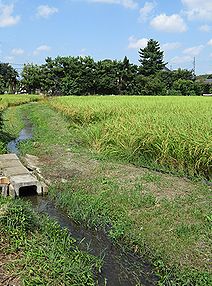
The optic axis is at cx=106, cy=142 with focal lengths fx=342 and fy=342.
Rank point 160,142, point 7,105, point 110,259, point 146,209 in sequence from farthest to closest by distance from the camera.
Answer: point 7,105 < point 160,142 < point 146,209 < point 110,259

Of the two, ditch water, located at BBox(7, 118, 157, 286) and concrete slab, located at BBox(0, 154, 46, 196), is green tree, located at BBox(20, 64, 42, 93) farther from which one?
ditch water, located at BBox(7, 118, 157, 286)

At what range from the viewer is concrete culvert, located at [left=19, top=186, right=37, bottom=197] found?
Result: 22.2ft

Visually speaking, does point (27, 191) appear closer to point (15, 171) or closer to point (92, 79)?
point (15, 171)

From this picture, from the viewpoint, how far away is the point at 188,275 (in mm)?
3719

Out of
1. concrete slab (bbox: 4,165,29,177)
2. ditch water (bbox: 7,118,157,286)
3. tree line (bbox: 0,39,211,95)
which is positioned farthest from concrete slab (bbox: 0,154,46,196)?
tree line (bbox: 0,39,211,95)

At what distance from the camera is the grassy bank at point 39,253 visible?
3414 mm

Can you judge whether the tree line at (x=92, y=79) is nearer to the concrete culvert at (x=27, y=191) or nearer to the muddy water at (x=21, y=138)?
the muddy water at (x=21, y=138)

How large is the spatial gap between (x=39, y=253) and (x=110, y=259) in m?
0.95

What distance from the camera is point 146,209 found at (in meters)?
5.35

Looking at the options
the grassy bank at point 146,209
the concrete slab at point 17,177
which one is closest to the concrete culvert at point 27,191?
the concrete slab at point 17,177

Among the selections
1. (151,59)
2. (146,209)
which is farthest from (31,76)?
(146,209)

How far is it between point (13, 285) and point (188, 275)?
184 centimetres

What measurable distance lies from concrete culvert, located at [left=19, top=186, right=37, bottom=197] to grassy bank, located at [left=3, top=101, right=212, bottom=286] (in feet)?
1.29

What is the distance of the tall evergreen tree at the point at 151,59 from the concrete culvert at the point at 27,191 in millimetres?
46454
